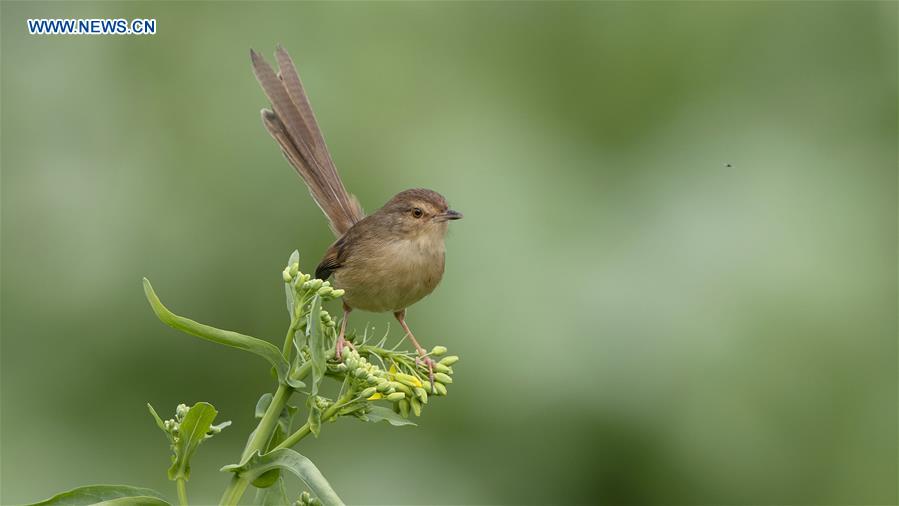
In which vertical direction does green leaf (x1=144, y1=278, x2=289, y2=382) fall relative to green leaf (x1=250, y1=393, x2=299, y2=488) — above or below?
above

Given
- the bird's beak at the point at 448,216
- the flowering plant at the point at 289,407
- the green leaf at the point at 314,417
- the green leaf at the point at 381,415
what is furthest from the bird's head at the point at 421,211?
the green leaf at the point at 314,417

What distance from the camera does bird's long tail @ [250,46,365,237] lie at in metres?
3.04

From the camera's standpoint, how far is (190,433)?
186 cm

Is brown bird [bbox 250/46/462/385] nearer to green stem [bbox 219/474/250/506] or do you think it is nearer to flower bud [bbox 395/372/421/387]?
flower bud [bbox 395/372/421/387]

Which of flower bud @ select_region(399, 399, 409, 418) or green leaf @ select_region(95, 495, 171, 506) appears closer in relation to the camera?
Answer: green leaf @ select_region(95, 495, 171, 506)

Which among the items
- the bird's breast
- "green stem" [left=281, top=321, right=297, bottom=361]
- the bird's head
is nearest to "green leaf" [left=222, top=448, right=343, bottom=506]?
"green stem" [left=281, top=321, right=297, bottom=361]

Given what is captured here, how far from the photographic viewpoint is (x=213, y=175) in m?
4.82

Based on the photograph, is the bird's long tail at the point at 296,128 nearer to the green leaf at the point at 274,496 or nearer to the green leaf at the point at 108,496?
the green leaf at the point at 274,496

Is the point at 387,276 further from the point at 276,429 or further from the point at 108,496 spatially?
the point at 108,496

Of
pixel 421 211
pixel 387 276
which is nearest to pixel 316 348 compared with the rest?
pixel 387 276

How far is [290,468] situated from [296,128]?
1.61 metres

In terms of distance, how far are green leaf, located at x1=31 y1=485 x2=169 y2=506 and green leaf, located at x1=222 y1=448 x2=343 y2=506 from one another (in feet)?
0.46

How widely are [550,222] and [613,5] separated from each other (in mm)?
1339

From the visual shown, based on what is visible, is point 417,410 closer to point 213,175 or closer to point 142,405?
point 142,405
